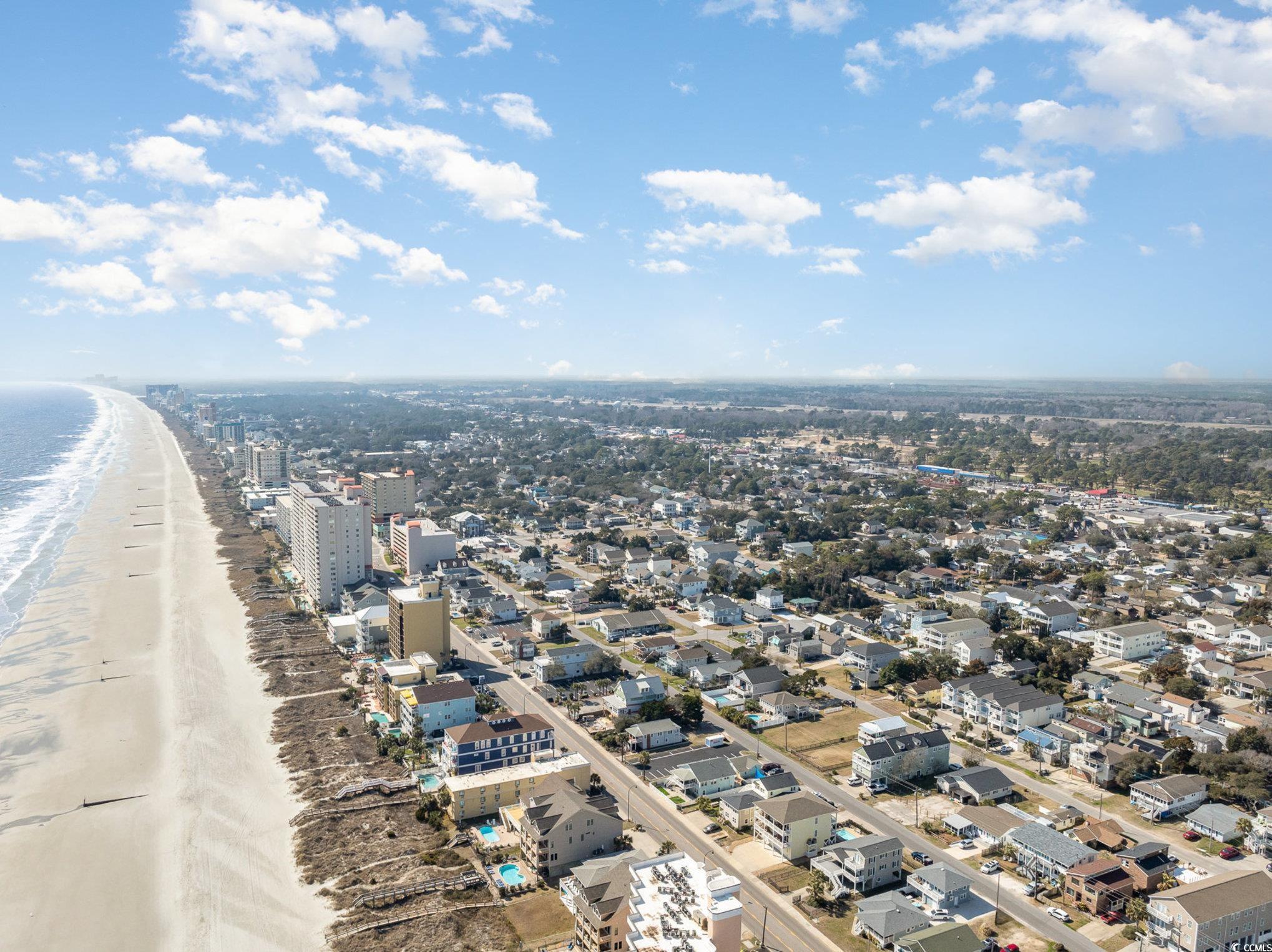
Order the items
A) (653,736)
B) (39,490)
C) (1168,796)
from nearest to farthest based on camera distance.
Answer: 1. (1168,796)
2. (653,736)
3. (39,490)

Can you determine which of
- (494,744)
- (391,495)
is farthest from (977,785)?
(391,495)

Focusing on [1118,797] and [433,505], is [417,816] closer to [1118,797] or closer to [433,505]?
[1118,797]

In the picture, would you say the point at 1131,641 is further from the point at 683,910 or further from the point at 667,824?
the point at 683,910

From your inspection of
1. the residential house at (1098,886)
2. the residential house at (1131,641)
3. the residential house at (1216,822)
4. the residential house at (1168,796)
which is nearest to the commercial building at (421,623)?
the residential house at (1098,886)

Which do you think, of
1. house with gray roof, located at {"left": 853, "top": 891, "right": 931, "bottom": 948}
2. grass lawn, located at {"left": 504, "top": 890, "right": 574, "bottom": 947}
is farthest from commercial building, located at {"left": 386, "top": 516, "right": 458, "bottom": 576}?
house with gray roof, located at {"left": 853, "top": 891, "right": 931, "bottom": 948}

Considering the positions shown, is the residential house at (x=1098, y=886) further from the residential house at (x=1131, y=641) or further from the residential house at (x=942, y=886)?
the residential house at (x=1131, y=641)

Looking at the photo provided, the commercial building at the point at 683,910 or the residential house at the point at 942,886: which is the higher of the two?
the commercial building at the point at 683,910

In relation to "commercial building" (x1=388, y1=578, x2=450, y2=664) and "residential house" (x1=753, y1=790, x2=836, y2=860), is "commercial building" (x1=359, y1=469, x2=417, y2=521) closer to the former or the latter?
"commercial building" (x1=388, y1=578, x2=450, y2=664)
